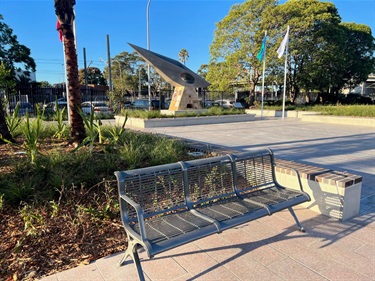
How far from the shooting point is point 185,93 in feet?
56.5

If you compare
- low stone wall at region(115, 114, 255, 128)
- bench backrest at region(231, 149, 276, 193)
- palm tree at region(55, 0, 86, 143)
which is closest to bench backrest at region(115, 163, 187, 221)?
bench backrest at region(231, 149, 276, 193)

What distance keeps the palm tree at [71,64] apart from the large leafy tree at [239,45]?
19806 mm

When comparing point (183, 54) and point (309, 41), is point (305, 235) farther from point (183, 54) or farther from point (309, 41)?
point (183, 54)

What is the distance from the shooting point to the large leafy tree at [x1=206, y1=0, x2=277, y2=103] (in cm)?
2314

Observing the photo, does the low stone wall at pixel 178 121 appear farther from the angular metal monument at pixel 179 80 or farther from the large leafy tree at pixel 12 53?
the large leafy tree at pixel 12 53

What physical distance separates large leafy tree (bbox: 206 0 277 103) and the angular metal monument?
748 cm

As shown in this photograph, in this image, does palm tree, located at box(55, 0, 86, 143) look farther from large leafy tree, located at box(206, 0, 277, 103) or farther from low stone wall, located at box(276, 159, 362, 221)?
large leafy tree, located at box(206, 0, 277, 103)

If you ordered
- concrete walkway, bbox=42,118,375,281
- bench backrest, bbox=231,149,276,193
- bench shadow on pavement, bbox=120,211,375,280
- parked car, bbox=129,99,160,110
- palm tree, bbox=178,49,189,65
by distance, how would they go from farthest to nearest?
palm tree, bbox=178,49,189,65 → parked car, bbox=129,99,160,110 → bench backrest, bbox=231,149,276,193 → bench shadow on pavement, bbox=120,211,375,280 → concrete walkway, bbox=42,118,375,281

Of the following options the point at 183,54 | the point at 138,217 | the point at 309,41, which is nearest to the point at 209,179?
the point at 138,217

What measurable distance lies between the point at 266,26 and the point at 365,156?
19.2 m

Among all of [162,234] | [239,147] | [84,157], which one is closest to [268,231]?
[162,234]

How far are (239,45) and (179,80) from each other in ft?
33.2

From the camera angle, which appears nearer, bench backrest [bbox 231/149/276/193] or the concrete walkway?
the concrete walkway

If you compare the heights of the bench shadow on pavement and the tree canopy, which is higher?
the tree canopy
